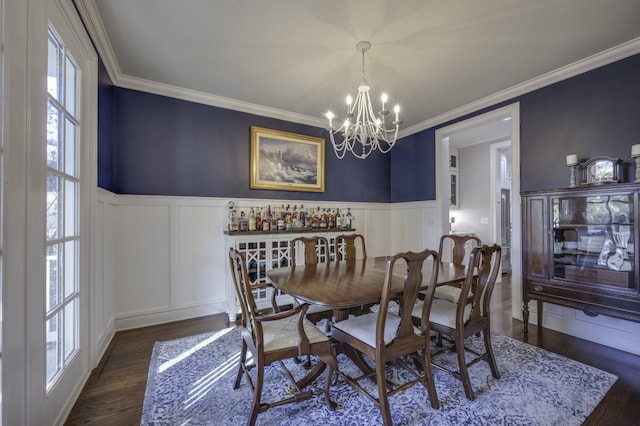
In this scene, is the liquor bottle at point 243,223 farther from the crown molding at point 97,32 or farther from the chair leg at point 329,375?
the chair leg at point 329,375

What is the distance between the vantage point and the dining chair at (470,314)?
69.6 inches

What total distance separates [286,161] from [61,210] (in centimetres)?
256

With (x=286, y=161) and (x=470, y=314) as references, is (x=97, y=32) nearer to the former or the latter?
(x=286, y=161)

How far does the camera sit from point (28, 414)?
49.2 inches

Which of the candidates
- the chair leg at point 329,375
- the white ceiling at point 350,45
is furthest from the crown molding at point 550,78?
the chair leg at point 329,375

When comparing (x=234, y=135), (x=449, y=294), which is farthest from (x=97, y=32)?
(x=449, y=294)

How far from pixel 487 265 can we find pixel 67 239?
2.73 m

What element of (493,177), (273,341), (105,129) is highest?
(105,129)

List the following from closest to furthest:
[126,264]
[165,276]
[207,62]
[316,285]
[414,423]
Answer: [414,423], [316,285], [207,62], [126,264], [165,276]

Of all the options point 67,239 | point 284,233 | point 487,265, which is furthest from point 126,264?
point 487,265

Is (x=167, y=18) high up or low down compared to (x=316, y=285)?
up

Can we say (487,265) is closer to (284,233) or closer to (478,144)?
(284,233)

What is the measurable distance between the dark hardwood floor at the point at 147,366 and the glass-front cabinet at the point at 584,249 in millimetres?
344

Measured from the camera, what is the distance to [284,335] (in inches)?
65.5
